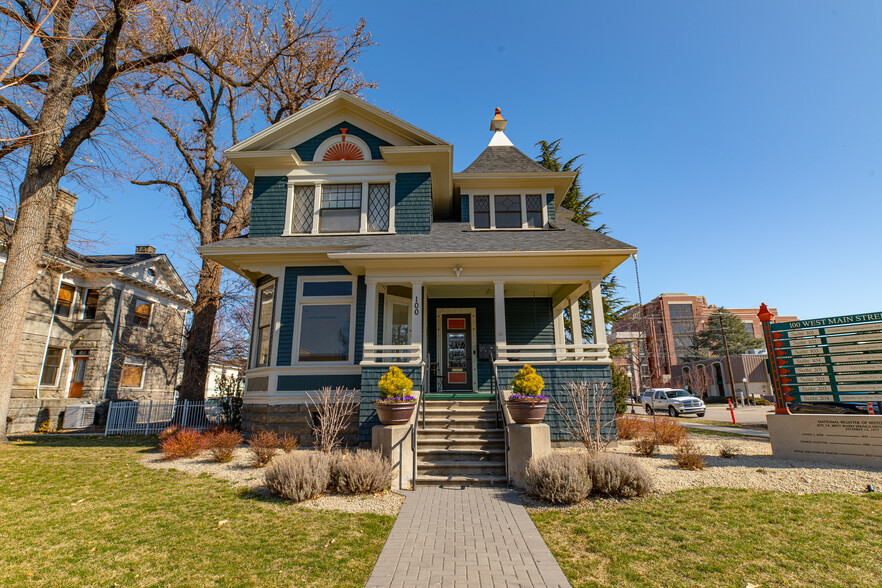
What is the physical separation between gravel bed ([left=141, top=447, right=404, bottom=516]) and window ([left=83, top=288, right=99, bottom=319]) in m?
15.4

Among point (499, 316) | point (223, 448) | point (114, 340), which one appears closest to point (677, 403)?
point (499, 316)

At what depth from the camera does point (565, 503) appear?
231 inches

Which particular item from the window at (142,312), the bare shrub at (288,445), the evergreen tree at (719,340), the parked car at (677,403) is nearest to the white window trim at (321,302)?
the bare shrub at (288,445)

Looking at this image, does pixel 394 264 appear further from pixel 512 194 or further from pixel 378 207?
pixel 512 194

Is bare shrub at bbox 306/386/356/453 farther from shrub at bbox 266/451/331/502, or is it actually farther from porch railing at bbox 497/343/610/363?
porch railing at bbox 497/343/610/363

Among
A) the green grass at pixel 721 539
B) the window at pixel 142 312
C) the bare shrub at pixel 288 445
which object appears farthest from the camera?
the window at pixel 142 312

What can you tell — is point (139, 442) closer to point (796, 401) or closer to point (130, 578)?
point (130, 578)

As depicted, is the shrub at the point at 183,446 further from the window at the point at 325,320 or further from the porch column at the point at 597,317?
the porch column at the point at 597,317

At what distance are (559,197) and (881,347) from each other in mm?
8555

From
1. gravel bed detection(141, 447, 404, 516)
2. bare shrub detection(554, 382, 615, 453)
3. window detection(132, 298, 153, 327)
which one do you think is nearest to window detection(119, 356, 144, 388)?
window detection(132, 298, 153, 327)

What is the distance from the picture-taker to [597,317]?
10070mm

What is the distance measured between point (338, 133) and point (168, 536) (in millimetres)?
10903

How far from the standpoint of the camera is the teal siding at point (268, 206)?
39.3 feet

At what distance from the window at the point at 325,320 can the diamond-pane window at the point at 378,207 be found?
77.1 inches
